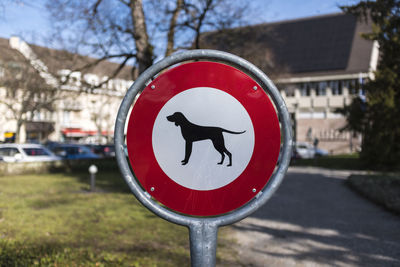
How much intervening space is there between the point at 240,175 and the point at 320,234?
6081 mm

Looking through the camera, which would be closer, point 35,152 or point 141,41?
point 141,41

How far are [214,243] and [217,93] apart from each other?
22.9 inches

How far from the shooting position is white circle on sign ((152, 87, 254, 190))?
62.3 inches

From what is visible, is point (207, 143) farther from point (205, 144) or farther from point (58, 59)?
point (58, 59)

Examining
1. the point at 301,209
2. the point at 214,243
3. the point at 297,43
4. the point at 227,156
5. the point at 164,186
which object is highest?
the point at 297,43

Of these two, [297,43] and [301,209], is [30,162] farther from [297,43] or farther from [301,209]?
[297,43]

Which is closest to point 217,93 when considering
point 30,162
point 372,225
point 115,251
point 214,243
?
point 214,243

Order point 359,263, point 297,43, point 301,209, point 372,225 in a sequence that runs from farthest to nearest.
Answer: point 297,43 < point 301,209 < point 372,225 < point 359,263

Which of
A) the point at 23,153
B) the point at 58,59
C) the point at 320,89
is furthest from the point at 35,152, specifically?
the point at 320,89

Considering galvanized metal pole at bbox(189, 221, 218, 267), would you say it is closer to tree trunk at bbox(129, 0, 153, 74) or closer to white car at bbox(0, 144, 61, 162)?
tree trunk at bbox(129, 0, 153, 74)

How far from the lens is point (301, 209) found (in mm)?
10062

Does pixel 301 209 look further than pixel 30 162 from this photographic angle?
No

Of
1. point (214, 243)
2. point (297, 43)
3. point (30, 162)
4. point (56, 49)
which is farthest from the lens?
point (297, 43)

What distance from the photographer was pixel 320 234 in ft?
23.4
